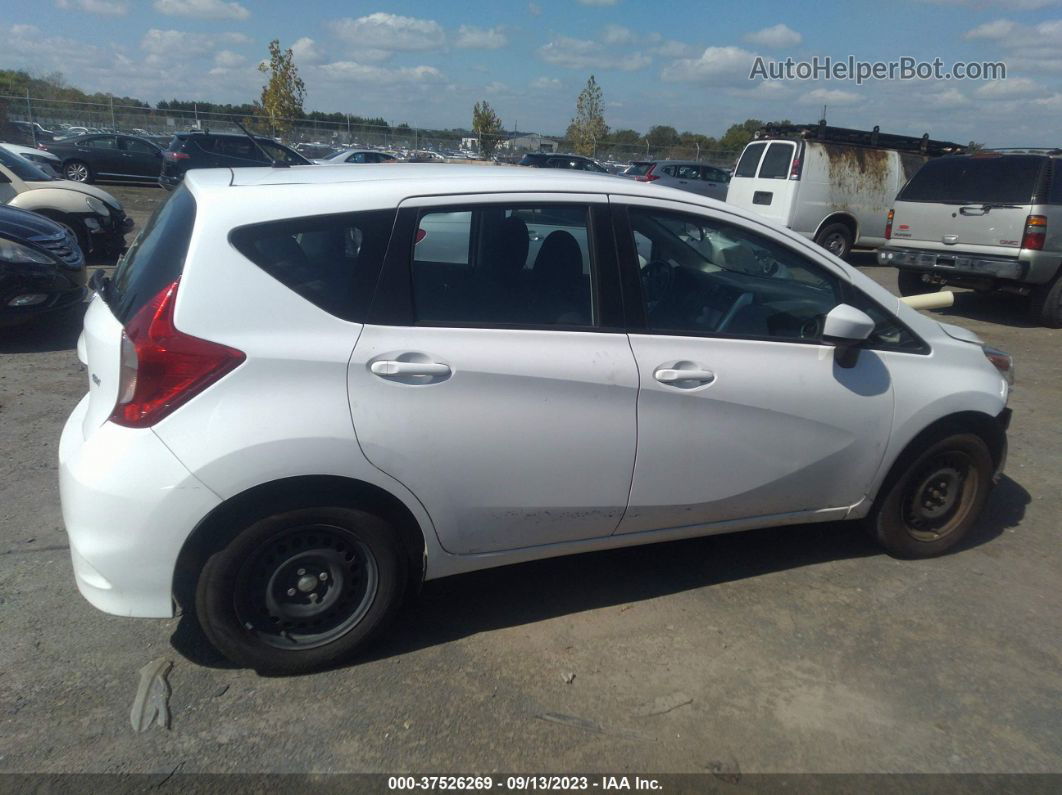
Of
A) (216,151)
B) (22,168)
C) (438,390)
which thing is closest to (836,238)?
(22,168)

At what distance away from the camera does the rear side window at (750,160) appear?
15.3 meters

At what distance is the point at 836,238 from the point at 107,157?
20289 millimetres

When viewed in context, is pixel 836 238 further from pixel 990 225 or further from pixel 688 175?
pixel 688 175

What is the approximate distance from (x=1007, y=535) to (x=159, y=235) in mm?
4428

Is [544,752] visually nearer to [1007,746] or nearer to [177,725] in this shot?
[177,725]

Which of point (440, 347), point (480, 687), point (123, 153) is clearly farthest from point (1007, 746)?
point (123, 153)

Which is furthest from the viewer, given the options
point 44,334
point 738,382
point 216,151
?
point 216,151

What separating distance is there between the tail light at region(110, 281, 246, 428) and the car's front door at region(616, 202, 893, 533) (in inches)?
61.3

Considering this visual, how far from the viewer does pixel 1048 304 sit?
10031mm

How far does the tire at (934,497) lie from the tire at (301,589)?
2.38m

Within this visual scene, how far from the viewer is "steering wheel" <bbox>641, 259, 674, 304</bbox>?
340 centimetres

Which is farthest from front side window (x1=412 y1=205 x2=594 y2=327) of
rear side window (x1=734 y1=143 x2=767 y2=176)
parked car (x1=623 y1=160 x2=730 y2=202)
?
parked car (x1=623 y1=160 x2=730 y2=202)

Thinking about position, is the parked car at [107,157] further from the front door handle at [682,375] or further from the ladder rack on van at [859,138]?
the front door handle at [682,375]

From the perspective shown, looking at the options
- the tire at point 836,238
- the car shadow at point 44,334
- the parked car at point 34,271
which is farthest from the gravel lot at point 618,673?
the tire at point 836,238
